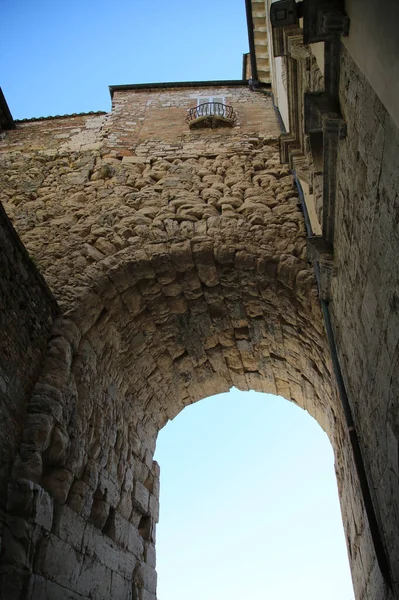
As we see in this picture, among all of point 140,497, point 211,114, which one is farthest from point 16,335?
point 211,114

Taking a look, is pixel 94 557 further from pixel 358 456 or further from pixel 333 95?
pixel 333 95

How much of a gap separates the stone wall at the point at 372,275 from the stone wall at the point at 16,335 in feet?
8.69

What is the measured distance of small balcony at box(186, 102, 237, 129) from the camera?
7105 mm

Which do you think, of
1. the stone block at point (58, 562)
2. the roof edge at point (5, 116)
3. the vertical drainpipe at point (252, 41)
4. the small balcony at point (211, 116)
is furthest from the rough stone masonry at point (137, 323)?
the vertical drainpipe at point (252, 41)

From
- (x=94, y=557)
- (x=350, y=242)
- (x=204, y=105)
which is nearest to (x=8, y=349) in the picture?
(x=94, y=557)

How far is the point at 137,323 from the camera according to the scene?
5594 millimetres

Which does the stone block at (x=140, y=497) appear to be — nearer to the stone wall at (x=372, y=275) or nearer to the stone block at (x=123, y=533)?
the stone block at (x=123, y=533)

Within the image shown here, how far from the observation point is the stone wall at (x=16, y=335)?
3.66m

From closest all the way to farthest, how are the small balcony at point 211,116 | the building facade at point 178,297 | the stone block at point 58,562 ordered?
1. the building facade at point 178,297
2. the stone block at point 58,562
3. the small balcony at point 211,116

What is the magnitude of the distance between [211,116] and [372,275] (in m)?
5.02

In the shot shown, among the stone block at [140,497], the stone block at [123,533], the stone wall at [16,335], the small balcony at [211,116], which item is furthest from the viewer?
the small balcony at [211,116]

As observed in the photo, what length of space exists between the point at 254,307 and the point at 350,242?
8.29 ft

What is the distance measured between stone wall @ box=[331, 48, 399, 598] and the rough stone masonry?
1185 mm

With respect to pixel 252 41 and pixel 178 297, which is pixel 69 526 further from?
pixel 252 41
